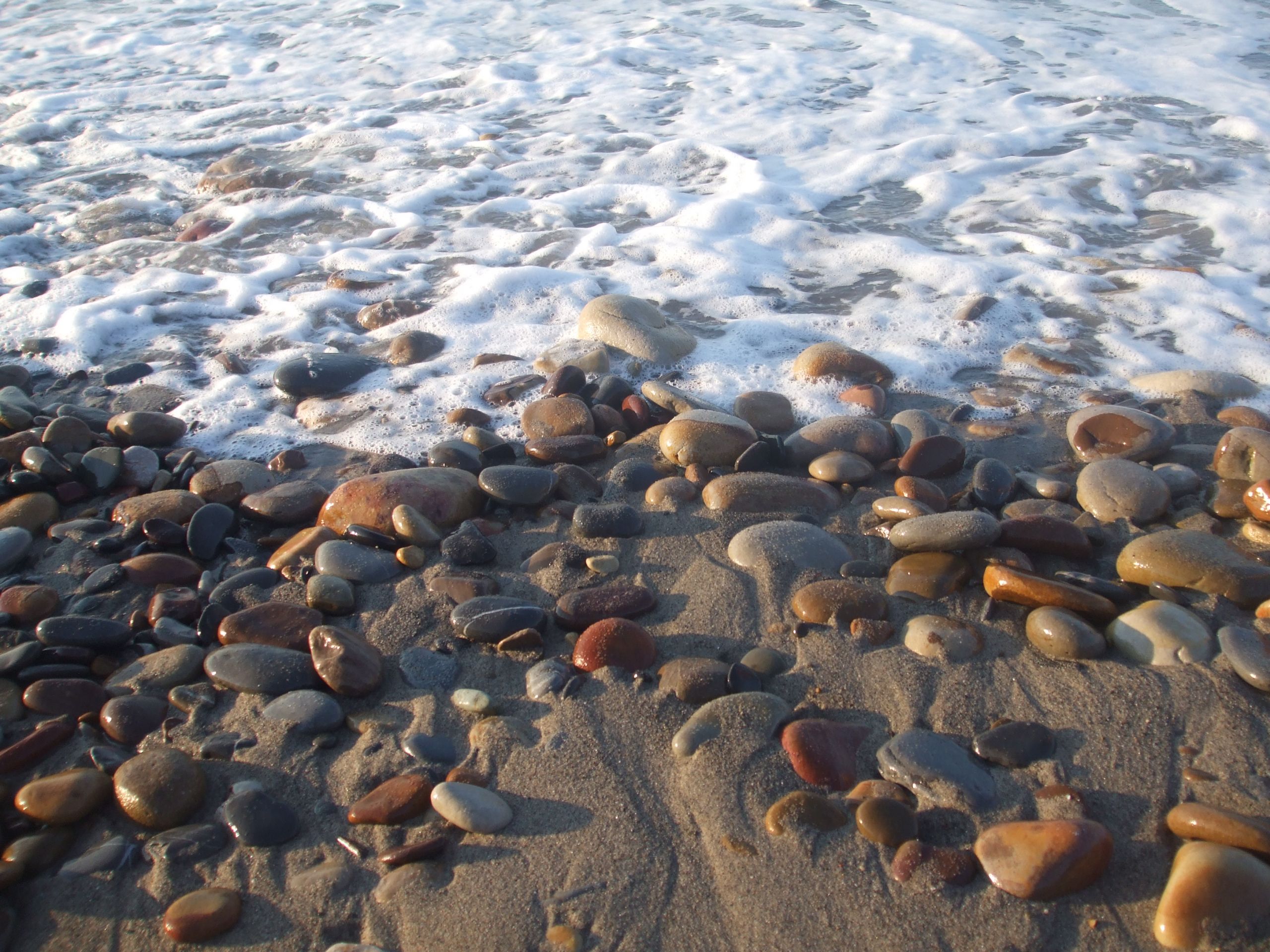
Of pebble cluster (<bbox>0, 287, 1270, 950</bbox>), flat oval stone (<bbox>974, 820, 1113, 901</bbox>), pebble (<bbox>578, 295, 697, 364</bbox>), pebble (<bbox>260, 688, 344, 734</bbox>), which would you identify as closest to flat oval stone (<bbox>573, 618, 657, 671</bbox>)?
pebble cluster (<bbox>0, 287, 1270, 950</bbox>)

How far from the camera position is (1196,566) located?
2.00 m

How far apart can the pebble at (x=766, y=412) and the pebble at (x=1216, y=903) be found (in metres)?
1.73

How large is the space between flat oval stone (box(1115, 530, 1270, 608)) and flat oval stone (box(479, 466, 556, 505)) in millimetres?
1489

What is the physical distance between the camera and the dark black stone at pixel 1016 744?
64.4 inches

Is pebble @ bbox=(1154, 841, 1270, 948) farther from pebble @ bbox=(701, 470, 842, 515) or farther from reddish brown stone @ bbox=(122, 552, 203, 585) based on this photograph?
reddish brown stone @ bbox=(122, 552, 203, 585)

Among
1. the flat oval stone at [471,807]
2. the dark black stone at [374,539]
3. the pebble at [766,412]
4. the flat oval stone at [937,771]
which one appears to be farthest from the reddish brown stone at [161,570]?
the flat oval stone at [937,771]

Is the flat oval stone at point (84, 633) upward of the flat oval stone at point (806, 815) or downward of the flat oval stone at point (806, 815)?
downward

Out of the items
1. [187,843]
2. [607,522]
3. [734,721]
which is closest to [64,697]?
[187,843]

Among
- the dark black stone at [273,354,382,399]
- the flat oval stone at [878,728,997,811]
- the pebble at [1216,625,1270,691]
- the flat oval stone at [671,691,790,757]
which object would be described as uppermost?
the pebble at [1216,625,1270,691]

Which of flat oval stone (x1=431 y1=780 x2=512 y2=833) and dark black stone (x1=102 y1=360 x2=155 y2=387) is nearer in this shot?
flat oval stone (x1=431 y1=780 x2=512 y2=833)

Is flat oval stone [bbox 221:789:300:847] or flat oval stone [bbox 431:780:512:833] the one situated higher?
flat oval stone [bbox 431:780:512:833]

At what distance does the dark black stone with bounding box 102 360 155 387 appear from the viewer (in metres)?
3.26

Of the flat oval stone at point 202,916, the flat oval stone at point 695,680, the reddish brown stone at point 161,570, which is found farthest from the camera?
the reddish brown stone at point 161,570

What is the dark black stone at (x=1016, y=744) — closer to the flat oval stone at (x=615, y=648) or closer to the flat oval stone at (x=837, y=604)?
the flat oval stone at (x=837, y=604)
